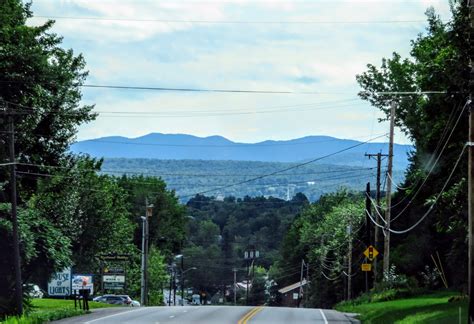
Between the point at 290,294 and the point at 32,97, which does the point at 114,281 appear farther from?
the point at 290,294

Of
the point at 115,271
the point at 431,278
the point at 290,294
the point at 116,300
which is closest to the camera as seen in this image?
the point at 431,278

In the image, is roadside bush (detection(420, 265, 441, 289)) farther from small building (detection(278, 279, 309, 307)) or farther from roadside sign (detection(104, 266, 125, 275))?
small building (detection(278, 279, 309, 307))

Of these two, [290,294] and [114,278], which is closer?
[114,278]

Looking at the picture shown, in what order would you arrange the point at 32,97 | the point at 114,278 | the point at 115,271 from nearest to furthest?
1. the point at 32,97
2. the point at 114,278
3. the point at 115,271

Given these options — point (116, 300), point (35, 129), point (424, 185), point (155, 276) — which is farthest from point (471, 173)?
point (155, 276)

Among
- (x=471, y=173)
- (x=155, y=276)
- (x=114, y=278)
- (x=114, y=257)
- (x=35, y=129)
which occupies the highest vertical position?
(x=35, y=129)

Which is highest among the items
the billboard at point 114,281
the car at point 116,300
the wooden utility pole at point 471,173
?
the wooden utility pole at point 471,173

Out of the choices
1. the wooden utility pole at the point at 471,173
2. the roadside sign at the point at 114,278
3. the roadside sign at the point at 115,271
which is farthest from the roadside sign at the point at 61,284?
the roadside sign at the point at 115,271

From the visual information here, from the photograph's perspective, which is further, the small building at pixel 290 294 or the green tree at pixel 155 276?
the small building at pixel 290 294

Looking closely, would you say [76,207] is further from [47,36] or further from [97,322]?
[97,322]

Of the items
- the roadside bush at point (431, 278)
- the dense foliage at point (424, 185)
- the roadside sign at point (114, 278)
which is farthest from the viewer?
the roadside sign at point (114, 278)

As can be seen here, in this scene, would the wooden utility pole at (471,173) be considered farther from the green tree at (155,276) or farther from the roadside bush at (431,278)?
the green tree at (155,276)

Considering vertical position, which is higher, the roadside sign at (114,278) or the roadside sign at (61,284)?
the roadside sign at (61,284)

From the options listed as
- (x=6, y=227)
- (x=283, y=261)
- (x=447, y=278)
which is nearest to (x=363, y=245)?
(x=447, y=278)
